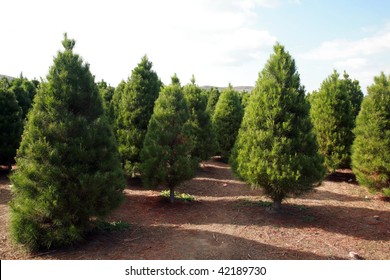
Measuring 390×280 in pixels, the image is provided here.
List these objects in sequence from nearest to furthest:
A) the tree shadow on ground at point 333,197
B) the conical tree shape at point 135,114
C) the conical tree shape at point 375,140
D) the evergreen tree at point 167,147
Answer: the evergreen tree at point 167,147, the conical tree shape at point 375,140, the tree shadow on ground at point 333,197, the conical tree shape at point 135,114

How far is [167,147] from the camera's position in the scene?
35.4ft

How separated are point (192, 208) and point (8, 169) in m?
10.5

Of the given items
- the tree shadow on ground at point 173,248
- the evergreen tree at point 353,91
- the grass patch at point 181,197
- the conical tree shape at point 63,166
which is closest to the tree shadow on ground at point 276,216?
the grass patch at point 181,197

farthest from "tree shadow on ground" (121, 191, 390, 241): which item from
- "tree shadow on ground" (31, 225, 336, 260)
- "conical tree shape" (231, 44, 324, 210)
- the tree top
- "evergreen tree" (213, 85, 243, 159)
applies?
"evergreen tree" (213, 85, 243, 159)

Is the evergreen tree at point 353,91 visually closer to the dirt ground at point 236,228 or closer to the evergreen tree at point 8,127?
the dirt ground at point 236,228

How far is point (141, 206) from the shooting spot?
1105cm

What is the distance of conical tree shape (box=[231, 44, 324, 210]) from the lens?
9336mm

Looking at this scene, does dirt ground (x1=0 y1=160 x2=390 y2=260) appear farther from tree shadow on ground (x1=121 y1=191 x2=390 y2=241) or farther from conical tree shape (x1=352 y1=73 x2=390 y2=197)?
conical tree shape (x1=352 y1=73 x2=390 y2=197)

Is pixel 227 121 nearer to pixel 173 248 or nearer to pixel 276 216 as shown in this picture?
pixel 276 216

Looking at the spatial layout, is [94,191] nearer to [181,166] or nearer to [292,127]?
[181,166]

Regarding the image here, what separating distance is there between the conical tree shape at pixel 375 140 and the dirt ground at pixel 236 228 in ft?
3.34

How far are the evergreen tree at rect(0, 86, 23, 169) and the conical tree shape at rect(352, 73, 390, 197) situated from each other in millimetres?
15851

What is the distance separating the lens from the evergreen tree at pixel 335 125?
49.4 feet

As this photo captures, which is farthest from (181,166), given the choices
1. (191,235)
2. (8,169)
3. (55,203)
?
(8,169)
